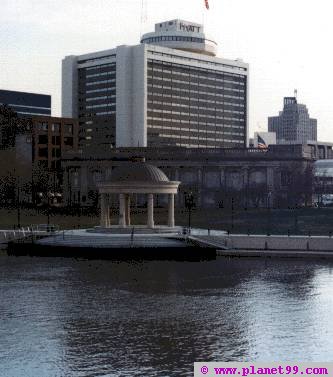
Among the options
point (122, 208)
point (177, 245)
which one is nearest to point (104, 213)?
point (122, 208)

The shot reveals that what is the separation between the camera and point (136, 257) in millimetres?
76250

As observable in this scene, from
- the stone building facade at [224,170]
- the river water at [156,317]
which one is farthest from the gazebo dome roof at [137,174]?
the stone building facade at [224,170]

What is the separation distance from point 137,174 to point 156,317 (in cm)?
4693

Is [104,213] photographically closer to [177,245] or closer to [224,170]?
[177,245]

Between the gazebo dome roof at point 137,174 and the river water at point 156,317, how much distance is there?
75.0 ft

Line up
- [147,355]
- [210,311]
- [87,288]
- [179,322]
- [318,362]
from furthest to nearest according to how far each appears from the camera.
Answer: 1. [87,288]
2. [210,311]
3. [179,322]
4. [147,355]
5. [318,362]

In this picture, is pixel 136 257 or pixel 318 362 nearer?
pixel 318 362

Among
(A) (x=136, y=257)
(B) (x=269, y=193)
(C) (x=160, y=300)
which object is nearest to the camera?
(C) (x=160, y=300)

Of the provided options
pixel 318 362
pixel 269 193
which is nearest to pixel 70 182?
pixel 269 193

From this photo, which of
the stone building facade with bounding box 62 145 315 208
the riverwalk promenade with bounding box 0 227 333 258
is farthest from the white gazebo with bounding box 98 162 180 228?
the stone building facade with bounding box 62 145 315 208

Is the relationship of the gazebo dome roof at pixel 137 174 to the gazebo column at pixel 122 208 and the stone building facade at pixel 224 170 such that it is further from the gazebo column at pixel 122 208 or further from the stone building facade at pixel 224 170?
the stone building facade at pixel 224 170

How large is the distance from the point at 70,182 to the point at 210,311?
513ft

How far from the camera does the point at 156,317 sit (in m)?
43.8

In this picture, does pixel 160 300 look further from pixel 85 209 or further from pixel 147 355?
pixel 85 209
